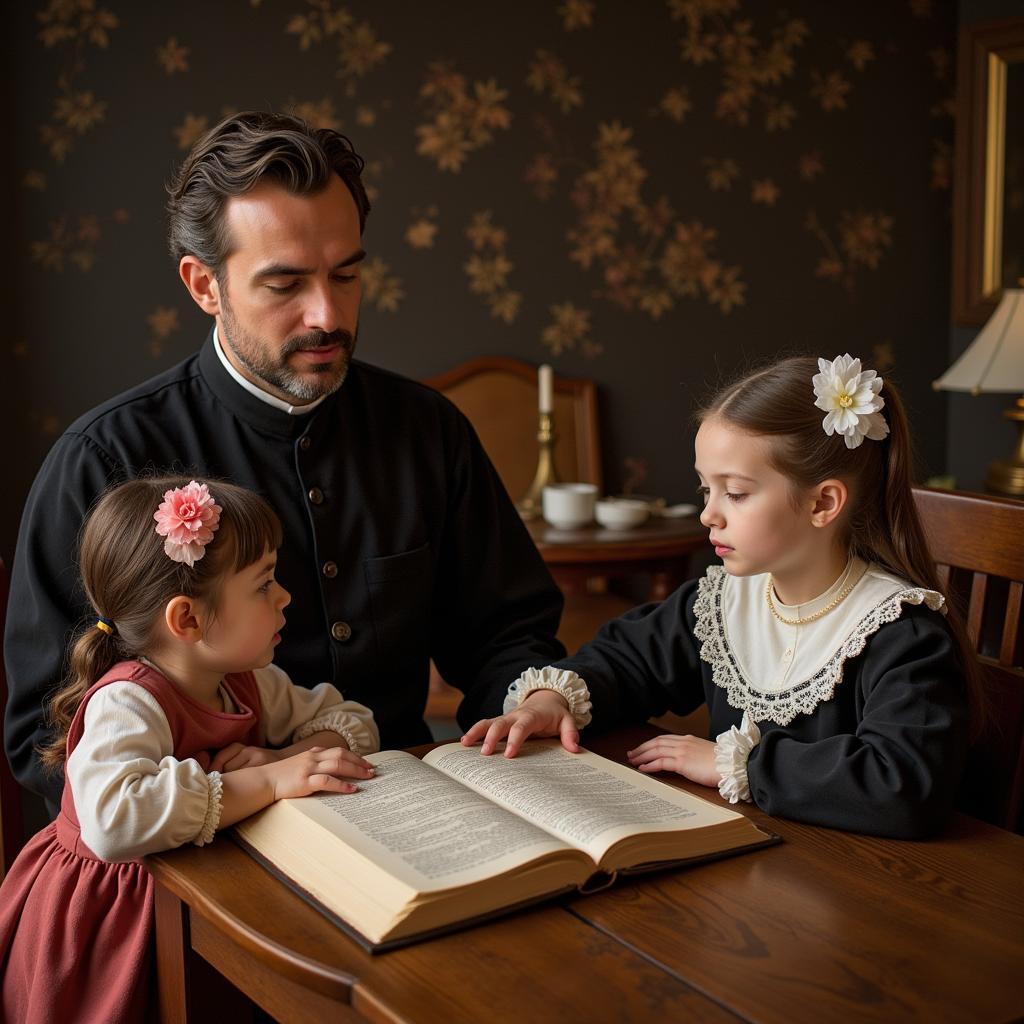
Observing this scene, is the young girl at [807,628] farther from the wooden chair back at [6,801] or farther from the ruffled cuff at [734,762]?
the wooden chair back at [6,801]

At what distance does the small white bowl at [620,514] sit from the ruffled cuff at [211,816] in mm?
2332

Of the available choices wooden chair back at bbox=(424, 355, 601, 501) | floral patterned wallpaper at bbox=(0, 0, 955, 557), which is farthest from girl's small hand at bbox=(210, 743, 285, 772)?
wooden chair back at bbox=(424, 355, 601, 501)

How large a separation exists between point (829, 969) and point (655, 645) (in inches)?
29.9

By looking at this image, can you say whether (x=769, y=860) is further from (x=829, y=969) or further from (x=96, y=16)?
(x=96, y=16)

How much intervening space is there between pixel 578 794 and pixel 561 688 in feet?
0.98

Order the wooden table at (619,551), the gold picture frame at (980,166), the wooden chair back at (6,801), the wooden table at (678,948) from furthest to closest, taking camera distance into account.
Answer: the gold picture frame at (980,166) < the wooden table at (619,551) < the wooden chair back at (6,801) < the wooden table at (678,948)

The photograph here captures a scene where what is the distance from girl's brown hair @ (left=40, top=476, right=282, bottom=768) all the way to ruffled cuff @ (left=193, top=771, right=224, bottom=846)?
25cm

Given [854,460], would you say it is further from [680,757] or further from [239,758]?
[239,758]

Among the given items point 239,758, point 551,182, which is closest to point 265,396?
point 239,758

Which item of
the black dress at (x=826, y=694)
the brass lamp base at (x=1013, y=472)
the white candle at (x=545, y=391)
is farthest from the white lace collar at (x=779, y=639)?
the brass lamp base at (x=1013, y=472)

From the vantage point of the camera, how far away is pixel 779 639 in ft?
5.23

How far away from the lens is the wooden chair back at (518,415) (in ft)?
13.2

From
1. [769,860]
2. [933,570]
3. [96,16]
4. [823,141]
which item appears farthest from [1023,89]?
[769,860]

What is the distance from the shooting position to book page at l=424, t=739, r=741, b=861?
1.22 metres
